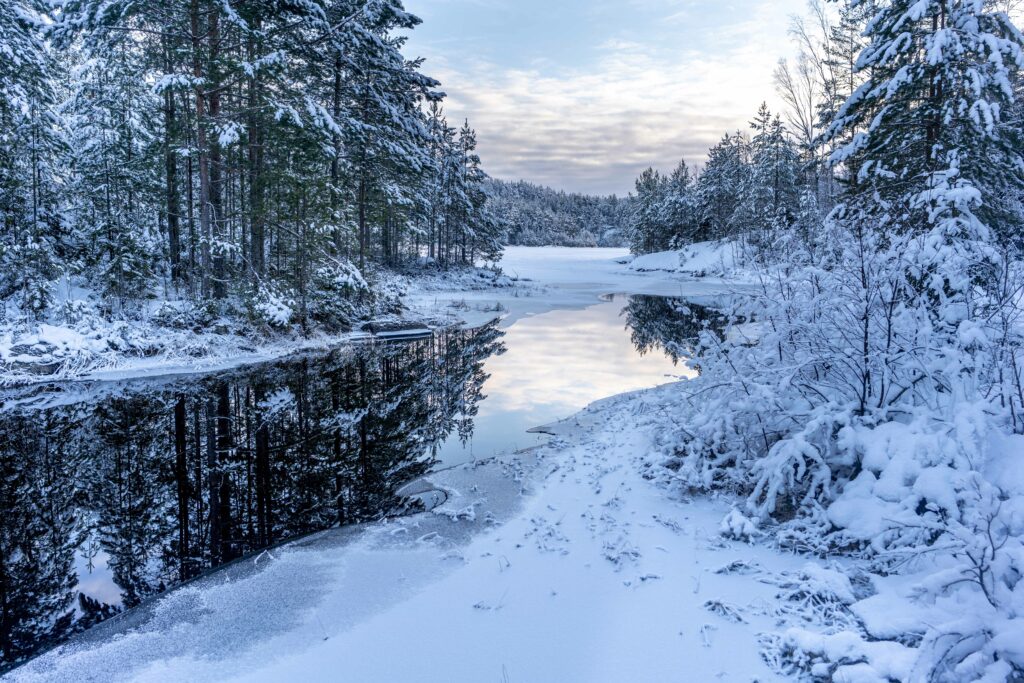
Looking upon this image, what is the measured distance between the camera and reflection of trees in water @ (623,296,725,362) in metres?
18.7

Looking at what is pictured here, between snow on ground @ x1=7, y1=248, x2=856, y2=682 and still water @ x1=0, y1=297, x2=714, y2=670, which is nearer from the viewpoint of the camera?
snow on ground @ x1=7, y1=248, x2=856, y2=682

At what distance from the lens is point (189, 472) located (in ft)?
24.5

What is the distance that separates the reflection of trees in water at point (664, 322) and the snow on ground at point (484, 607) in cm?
1039

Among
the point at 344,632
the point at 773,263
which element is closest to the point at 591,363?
the point at 773,263

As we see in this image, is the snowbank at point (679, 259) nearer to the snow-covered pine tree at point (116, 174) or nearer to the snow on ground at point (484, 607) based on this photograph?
the snow-covered pine tree at point (116, 174)

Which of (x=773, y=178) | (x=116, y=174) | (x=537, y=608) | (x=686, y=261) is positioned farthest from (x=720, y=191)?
(x=537, y=608)

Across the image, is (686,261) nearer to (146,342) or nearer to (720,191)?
(720,191)

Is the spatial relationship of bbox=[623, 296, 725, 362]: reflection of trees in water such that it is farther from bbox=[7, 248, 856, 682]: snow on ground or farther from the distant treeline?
the distant treeline

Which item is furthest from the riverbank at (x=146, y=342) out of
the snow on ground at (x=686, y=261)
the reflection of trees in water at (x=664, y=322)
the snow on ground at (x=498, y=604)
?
the snow on ground at (x=686, y=261)

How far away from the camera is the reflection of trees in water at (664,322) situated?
61.4ft

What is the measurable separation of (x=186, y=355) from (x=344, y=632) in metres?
12.2

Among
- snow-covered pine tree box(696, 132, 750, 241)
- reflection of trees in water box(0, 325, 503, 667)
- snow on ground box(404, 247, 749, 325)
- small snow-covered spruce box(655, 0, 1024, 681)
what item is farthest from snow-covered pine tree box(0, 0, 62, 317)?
snow-covered pine tree box(696, 132, 750, 241)

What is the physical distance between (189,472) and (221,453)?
70 cm

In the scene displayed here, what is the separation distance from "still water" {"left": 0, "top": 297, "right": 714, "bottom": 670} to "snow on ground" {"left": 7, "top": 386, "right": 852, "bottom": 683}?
732mm
